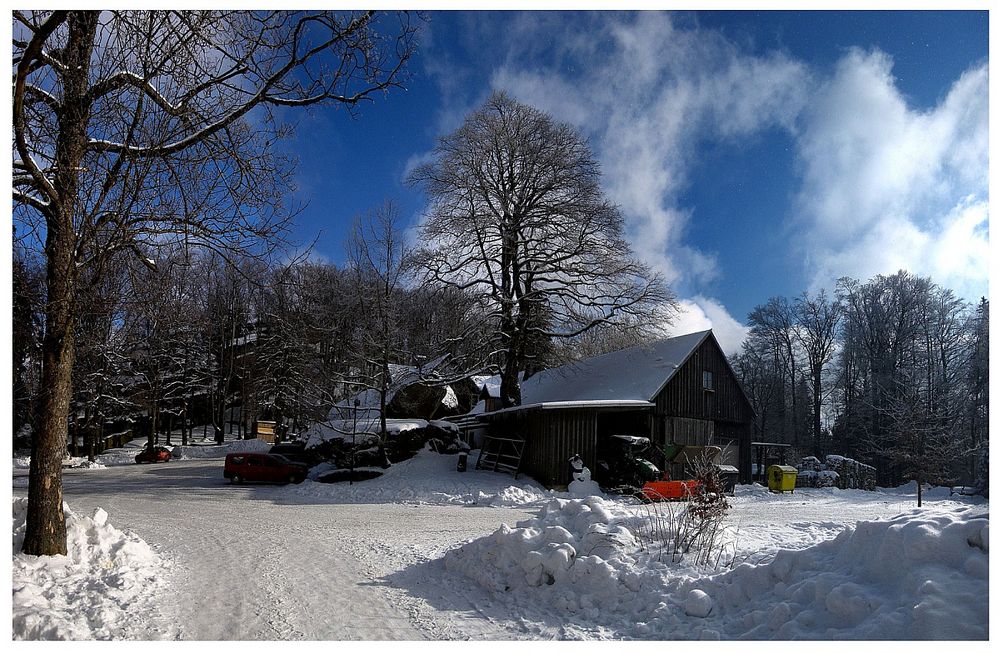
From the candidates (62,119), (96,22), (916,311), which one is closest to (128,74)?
(96,22)

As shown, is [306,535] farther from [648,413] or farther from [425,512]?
[648,413]

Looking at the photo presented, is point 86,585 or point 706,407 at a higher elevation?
point 706,407

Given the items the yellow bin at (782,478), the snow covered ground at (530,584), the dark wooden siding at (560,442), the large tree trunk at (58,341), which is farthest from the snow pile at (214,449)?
the large tree trunk at (58,341)

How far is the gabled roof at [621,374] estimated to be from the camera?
23.7 m

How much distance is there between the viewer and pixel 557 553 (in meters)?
6.88

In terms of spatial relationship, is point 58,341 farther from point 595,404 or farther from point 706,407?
point 706,407

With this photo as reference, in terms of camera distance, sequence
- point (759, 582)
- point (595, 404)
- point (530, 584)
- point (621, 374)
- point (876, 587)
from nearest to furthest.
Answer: point (876, 587)
point (759, 582)
point (530, 584)
point (595, 404)
point (621, 374)

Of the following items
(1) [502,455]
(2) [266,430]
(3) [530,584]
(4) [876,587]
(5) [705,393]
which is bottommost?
(2) [266,430]

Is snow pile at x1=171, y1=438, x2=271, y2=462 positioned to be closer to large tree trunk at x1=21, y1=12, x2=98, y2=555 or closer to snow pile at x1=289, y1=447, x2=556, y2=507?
snow pile at x1=289, y1=447, x2=556, y2=507

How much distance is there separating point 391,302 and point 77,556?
16228mm

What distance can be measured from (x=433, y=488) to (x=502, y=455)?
405cm

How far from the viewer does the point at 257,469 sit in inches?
934

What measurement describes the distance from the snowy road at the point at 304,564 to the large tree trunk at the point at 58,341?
1.52m

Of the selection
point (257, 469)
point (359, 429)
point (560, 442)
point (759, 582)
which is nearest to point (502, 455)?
point (560, 442)
